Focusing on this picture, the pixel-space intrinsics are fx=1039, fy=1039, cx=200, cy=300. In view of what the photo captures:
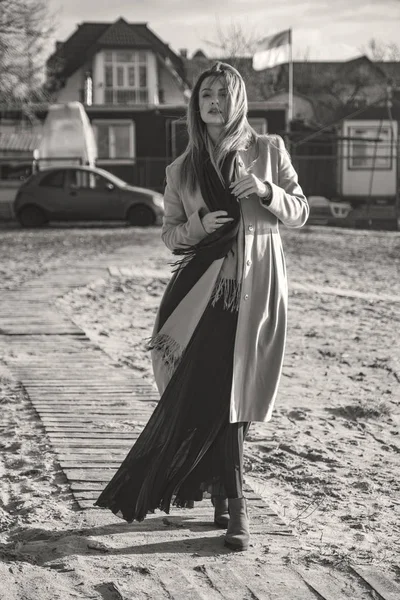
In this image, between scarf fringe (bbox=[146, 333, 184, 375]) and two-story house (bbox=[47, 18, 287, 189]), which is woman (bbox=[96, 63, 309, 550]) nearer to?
scarf fringe (bbox=[146, 333, 184, 375])

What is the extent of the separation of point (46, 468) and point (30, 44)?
89.2 ft

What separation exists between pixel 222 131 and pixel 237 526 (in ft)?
4.78

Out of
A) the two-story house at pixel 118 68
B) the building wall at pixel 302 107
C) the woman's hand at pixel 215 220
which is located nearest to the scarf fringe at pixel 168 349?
the woman's hand at pixel 215 220

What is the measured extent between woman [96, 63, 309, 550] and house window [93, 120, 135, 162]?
3516 cm

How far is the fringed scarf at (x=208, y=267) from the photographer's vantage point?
3830mm

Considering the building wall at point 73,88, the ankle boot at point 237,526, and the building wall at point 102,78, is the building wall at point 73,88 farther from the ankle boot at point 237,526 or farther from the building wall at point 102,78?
the ankle boot at point 237,526

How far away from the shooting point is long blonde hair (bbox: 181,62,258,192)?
3844mm

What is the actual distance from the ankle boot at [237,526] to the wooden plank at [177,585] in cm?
29

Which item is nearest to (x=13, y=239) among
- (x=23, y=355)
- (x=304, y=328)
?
(x=304, y=328)

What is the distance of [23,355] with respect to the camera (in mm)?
7297

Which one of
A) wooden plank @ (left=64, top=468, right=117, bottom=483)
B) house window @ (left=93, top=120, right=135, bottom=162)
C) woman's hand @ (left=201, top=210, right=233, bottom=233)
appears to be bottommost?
wooden plank @ (left=64, top=468, right=117, bottom=483)

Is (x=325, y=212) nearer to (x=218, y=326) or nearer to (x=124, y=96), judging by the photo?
(x=124, y=96)

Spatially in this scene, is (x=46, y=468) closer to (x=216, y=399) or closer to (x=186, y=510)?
(x=186, y=510)

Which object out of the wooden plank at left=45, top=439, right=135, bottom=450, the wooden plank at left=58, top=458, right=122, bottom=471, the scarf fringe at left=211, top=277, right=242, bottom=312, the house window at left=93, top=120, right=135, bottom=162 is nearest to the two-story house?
the house window at left=93, top=120, right=135, bottom=162
